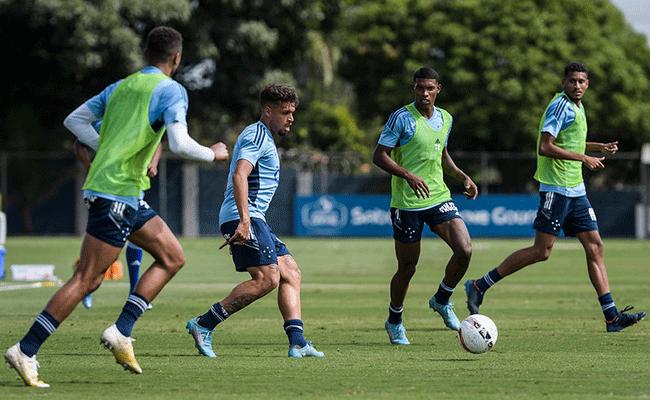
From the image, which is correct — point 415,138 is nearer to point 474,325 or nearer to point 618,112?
point 474,325

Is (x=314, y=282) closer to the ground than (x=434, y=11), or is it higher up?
closer to the ground

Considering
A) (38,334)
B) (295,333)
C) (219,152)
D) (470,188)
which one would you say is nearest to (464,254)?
(470,188)

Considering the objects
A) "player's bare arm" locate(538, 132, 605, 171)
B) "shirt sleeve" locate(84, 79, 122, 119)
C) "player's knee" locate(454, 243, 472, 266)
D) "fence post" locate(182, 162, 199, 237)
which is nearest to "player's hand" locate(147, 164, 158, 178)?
"shirt sleeve" locate(84, 79, 122, 119)

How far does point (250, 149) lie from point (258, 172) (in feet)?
0.91

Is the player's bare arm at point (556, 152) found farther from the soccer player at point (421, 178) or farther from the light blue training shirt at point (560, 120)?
the soccer player at point (421, 178)

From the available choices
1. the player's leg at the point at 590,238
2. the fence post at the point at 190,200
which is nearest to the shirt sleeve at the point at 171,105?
the player's leg at the point at 590,238

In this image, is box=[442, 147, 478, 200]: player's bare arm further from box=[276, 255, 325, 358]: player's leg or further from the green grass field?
box=[276, 255, 325, 358]: player's leg

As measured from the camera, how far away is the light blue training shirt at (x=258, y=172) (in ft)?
34.4

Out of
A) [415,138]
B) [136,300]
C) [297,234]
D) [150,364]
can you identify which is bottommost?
[297,234]

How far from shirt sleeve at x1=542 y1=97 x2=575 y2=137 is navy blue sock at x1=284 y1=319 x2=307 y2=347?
11.9 ft

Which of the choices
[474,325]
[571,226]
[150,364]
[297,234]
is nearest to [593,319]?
[571,226]

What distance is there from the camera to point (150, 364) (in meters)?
10.0

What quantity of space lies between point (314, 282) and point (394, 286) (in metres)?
9.10

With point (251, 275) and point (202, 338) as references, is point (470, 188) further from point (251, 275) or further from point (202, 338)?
point (202, 338)
